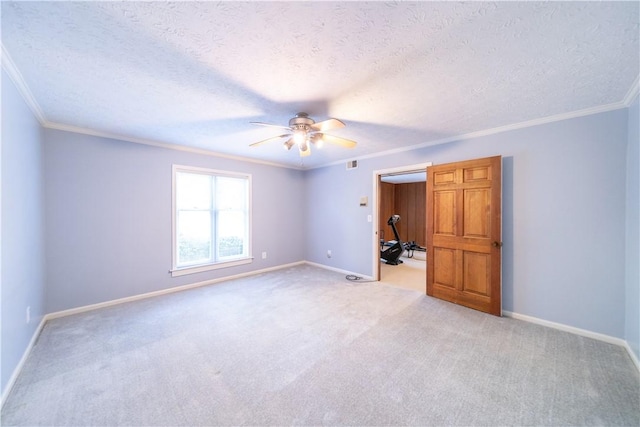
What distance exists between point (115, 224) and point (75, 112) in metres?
1.48

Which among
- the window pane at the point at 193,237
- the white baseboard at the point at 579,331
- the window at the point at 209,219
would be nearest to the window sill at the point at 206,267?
the window at the point at 209,219

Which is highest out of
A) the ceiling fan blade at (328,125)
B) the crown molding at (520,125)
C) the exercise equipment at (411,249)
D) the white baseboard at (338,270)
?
the crown molding at (520,125)

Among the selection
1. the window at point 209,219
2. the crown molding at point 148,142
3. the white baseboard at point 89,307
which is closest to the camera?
the white baseboard at point 89,307

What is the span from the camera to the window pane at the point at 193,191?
396cm

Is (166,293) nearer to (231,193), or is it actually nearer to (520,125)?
(231,193)

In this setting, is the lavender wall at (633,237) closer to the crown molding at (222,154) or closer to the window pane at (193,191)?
the crown molding at (222,154)

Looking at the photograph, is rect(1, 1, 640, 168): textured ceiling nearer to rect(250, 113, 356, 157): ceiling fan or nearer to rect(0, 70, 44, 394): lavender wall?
rect(250, 113, 356, 157): ceiling fan

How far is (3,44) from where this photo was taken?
1498 mm

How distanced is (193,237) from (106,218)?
46.8 inches

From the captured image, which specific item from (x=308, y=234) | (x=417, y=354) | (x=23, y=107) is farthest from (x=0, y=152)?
(x=308, y=234)

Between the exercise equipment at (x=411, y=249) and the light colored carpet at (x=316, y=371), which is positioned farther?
the exercise equipment at (x=411, y=249)

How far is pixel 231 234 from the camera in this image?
4.61 m

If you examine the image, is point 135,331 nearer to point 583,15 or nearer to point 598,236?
point 583,15

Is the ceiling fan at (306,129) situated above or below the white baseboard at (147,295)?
above
